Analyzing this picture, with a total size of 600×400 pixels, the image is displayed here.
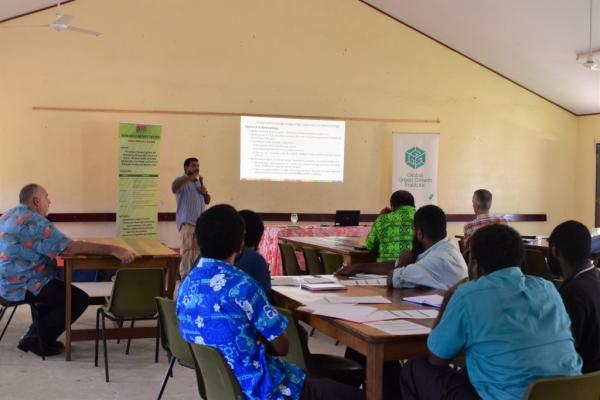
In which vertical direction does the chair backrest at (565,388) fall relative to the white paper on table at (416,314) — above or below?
below

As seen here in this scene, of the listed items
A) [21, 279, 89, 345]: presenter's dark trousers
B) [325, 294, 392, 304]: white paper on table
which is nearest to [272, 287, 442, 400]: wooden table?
[325, 294, 392, 304]: white paper on table

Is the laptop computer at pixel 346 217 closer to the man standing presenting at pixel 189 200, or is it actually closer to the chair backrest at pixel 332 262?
the man standing presenting at pixel 189 200

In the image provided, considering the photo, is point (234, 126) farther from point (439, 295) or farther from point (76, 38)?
point (439, 295)

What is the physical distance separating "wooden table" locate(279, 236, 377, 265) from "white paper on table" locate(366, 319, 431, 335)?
9.48 ft

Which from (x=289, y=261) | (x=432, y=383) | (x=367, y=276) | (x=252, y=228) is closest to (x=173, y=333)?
(x=252, y=228)

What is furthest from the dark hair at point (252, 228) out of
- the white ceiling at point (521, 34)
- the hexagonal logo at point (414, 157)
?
the hexagonal logo at point (414, 157)

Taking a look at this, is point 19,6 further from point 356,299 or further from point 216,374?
point 216,374

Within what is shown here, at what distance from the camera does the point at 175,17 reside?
31.0ft

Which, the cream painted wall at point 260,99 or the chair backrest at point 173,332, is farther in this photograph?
the cream painted wall at point 260,99

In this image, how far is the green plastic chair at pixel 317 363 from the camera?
3018 mm

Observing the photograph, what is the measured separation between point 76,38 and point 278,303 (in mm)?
6797

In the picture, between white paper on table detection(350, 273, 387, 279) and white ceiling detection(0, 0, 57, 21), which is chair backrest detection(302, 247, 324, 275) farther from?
white ceiling detection(0, 0, 57, 21)

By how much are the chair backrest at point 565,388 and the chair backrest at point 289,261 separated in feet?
13.9

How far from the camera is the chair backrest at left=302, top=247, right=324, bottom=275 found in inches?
241
